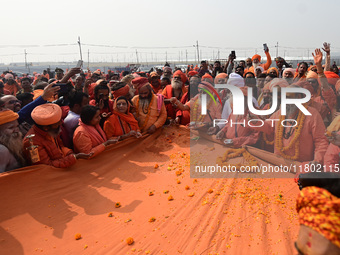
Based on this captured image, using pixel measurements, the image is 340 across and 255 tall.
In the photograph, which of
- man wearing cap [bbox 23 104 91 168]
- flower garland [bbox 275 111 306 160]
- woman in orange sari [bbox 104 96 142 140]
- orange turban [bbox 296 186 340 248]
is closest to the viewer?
orange turban [bbox 296 186 340 248]

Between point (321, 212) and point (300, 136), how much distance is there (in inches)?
119

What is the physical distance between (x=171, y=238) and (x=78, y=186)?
1.91 m

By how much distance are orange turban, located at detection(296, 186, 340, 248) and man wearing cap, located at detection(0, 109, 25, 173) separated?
379cm

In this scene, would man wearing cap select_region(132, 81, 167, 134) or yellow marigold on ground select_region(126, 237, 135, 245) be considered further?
man wearing cap select_region(132, 81, 167, 134)

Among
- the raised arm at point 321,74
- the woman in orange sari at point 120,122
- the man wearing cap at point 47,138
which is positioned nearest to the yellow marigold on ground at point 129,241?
the man wearing cap at point 47,138

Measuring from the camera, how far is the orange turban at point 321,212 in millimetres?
1429

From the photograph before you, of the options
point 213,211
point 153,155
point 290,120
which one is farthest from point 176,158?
point 290,120

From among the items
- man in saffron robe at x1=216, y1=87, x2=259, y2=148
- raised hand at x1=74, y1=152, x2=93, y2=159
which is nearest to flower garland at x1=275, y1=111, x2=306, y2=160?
man in saffron robe at x1=216, y1=87, x2=259, y2=148

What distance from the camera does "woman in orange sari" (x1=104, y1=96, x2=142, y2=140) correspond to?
5.66m

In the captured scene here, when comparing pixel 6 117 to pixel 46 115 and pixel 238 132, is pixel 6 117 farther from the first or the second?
pixel 238 132

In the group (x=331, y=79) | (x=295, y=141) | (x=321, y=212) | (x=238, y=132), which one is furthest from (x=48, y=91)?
(x=331, y=79)

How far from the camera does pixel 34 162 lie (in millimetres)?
4051

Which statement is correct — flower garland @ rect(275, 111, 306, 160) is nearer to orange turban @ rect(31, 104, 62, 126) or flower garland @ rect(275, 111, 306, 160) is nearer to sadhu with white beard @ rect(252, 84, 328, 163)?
sadhu with white beard @ rect(252, 84, 328, 163)

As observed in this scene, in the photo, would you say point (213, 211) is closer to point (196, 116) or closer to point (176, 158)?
point (176, 158)
